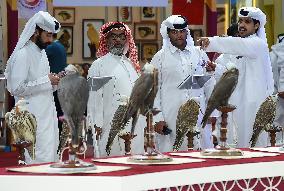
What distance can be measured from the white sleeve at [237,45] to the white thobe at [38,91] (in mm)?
1338

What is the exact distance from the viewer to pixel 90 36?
43.1 ft

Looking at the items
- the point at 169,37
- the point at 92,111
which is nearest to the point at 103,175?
the point at 92,111

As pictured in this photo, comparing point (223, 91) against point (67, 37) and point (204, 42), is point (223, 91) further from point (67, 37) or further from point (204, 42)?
A: point (67, 37)

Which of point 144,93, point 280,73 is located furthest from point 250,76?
point 144,93

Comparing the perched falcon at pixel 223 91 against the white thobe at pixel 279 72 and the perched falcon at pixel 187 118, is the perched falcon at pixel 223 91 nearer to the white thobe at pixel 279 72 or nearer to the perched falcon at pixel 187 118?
the perched falcon at pixel 187 118

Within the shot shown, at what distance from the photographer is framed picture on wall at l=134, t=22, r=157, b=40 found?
43.8 feet

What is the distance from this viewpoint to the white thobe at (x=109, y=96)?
774 centimetres

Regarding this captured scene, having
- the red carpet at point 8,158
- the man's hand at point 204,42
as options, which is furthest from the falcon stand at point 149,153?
the red carpet at point 8,158

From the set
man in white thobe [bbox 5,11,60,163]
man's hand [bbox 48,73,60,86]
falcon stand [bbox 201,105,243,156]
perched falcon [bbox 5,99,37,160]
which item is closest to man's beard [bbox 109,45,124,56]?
man in white thobe [bbox 5,11,60,163]

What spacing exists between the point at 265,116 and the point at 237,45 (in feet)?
4.64

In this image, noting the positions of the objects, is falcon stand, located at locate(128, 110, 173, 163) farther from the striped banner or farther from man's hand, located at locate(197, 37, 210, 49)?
the striped banner

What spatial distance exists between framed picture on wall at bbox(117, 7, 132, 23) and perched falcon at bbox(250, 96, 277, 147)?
6.81m

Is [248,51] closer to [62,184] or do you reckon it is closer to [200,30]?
[62,184]

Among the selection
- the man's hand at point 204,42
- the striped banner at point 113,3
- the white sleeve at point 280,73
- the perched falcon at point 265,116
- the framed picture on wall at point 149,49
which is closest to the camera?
the perched falcon at point 265,116
